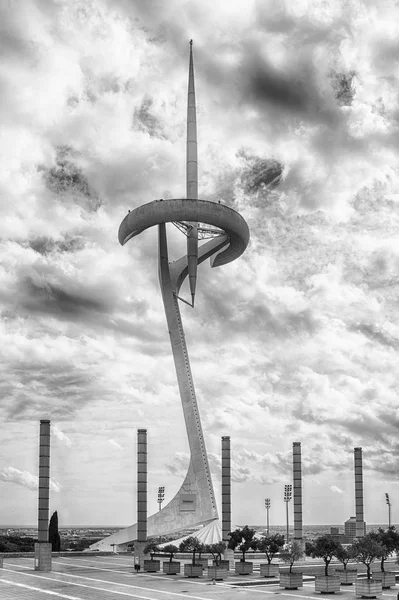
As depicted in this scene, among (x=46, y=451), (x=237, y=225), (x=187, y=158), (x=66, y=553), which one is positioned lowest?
(x=66, y=553)

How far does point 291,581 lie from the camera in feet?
112

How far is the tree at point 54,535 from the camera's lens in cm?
6384

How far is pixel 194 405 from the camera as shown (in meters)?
62.1

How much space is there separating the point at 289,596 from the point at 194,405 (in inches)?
1231

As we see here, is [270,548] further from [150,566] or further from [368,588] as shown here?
[368,588]

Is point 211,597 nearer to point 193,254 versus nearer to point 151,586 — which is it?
point 151,586

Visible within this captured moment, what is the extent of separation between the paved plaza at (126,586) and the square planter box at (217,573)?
0.40 meters

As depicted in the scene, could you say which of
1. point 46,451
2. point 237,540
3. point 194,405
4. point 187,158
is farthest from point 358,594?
point 187,158

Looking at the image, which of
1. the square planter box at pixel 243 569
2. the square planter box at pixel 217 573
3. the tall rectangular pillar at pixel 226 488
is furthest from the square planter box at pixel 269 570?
the tall rectangular pillar at pixel 226 488

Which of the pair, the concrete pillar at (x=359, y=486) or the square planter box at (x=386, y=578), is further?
the concrete pillar at (x=359, y=486)

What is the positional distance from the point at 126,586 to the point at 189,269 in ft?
97.4

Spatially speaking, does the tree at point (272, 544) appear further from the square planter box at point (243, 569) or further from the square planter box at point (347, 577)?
the square planter box at point (347, 577)

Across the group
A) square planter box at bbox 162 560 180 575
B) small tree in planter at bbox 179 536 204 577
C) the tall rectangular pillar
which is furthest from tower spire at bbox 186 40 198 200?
square planter box at bbox 162 560 180 575

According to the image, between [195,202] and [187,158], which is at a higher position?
[187,158]
